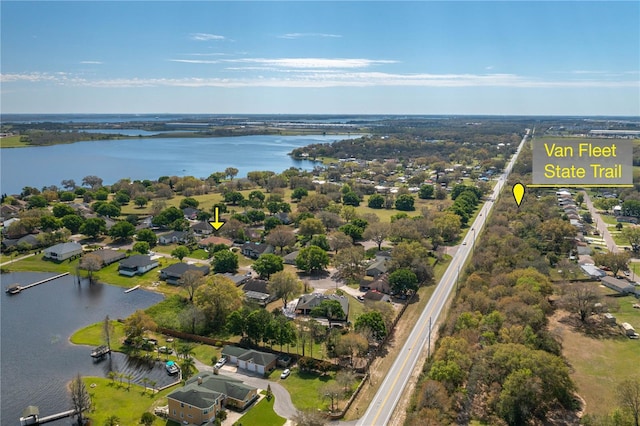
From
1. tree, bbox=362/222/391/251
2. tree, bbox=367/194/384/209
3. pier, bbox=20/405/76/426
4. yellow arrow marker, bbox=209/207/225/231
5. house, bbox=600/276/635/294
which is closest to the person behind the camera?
pier, bbox=20/405/76/426

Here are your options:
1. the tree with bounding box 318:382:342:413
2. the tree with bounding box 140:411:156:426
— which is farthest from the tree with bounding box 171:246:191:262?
the tree with bounding box 318:382:342:413

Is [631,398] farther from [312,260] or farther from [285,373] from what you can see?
[312,260]

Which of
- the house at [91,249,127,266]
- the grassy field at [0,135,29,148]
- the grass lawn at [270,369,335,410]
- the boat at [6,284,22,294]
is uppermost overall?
the grassy field at [0,135,29,148]

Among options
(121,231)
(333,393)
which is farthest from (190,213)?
(333,393)

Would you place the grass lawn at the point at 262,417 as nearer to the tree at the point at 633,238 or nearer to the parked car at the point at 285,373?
the parked car at the point at 285,373

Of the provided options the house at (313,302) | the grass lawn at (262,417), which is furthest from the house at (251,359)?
the house at (313,302)

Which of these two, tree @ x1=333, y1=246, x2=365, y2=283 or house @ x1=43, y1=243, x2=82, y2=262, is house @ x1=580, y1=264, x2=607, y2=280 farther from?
house @ x1=43, y1=243, x2=82, y2=262

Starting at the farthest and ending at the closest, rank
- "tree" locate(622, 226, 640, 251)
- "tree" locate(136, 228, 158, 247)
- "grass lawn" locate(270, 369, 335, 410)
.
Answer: "tree" locate(136, 228, 158, 247) → "tree" locate(622, 226, 640, 251) → "grass lawn" locate(270, 369, 335, 410)

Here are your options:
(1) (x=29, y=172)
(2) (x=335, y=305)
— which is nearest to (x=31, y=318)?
(2) (x=335, y=305)
